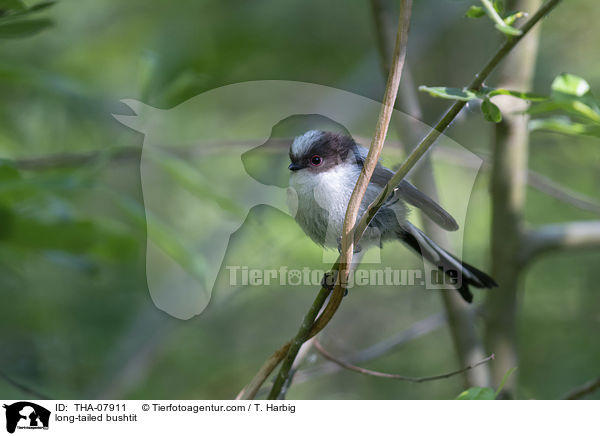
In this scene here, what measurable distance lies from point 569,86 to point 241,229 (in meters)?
1.29

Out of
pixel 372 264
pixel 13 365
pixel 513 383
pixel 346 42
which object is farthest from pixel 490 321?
pixel 346 42

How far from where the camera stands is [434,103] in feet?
11.7

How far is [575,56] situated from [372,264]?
2.36 meters

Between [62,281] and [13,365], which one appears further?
[62,281]

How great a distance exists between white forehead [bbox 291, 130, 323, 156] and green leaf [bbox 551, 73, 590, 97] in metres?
0.62

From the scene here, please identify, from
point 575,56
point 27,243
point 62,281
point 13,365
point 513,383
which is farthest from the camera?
point 575,56

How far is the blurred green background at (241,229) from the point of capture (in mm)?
2756

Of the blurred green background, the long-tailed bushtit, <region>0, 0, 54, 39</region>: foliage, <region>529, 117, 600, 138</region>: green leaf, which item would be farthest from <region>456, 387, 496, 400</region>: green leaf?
<region>0, 0, 54, 39</region>: foliage

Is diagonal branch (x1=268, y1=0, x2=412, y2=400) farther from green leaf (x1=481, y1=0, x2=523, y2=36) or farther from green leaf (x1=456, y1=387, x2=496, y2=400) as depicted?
green leaf (x1=456, y1=387, x2=496, y2=400)

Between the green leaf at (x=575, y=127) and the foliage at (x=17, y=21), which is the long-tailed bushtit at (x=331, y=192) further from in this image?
the foliage at (x=17, y=21)

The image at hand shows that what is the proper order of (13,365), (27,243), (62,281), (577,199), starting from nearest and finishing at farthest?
(27,243), (577,199), (13,365), (62,281)

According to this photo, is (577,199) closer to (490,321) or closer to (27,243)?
(490,321)
